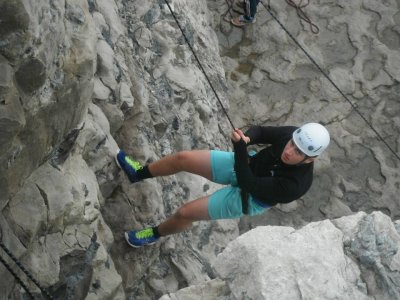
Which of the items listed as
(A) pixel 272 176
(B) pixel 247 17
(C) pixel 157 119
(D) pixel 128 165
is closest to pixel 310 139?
(A) pixel 272 176

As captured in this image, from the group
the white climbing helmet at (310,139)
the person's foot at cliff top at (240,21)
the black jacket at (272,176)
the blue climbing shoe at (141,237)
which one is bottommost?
the person's foot at cliff top at (240,21)

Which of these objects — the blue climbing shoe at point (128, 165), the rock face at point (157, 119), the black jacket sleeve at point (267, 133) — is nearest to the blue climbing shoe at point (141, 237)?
the rock face at point (157, 119)

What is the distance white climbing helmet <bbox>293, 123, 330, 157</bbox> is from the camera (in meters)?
4.00

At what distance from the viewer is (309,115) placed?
7.77 metres

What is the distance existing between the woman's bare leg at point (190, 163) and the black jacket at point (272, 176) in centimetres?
39

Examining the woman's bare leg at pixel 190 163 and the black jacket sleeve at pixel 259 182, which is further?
the woman's bare leg at pixel 190 163

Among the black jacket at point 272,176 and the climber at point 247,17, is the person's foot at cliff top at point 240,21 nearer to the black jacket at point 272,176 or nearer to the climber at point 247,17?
the climber at point 247,17

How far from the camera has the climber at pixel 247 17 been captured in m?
8.01

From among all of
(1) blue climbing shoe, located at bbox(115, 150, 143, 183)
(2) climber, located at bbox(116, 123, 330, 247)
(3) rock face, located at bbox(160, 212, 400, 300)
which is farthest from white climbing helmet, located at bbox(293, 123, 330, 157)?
(1) blue climbing shoe, located at bbox(115, 150, 143, 183)

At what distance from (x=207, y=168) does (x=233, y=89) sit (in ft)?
11.6

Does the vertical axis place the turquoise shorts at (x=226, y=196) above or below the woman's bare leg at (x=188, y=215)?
above

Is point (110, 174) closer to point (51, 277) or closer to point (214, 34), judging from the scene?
point (51, 277)

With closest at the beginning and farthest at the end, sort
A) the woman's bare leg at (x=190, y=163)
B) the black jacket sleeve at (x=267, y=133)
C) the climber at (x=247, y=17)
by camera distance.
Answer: the black jacket sleeve at (x=267, y=133) < the woman's bare leg at (x=190, y=163) < the climber at (x=247, y=17)

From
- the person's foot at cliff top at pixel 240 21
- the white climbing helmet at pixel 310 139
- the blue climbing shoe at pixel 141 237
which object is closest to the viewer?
the white climbing helmet at pixel 310 139
